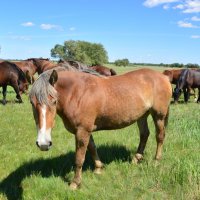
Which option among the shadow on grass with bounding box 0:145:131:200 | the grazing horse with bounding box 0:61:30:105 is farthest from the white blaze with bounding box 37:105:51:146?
the grazing horse with bounding box 0:61:30:105

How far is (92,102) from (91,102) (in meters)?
0.02

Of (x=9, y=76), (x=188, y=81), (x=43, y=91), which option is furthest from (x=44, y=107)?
(x=188, y=81)

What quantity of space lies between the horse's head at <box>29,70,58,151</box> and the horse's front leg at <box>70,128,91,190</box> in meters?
0.75

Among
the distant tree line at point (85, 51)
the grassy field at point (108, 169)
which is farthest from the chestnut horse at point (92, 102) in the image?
the distant tree line at point (85, 51)

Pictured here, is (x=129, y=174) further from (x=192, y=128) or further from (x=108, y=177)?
(x=192, y=128)

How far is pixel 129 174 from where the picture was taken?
19.0ft

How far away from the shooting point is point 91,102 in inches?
212

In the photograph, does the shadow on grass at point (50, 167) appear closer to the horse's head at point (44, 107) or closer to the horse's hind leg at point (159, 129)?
the horse's hind leg at point (159, 129)

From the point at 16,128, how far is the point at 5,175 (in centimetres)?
365

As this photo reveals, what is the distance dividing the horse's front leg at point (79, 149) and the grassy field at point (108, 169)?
0.12 m

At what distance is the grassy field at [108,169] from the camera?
5.14 metres

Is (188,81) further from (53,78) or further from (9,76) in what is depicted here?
(53,78)

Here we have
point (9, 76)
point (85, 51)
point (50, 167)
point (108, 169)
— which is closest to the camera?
point (108, 169)

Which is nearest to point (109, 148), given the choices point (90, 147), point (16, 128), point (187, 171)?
point (90, 147)
